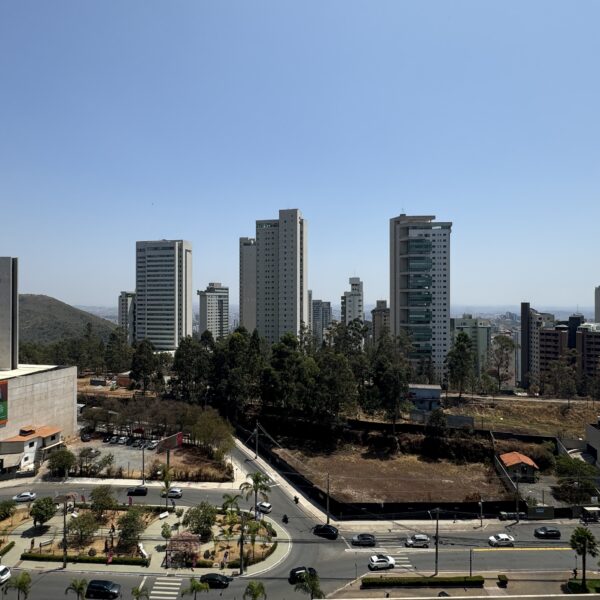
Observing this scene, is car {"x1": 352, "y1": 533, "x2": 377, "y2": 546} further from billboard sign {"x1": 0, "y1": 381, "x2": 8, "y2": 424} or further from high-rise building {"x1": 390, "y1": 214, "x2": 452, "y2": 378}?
high-rise building {"x1": 390, "y1": 214, "x2": 452, "y2": 378}

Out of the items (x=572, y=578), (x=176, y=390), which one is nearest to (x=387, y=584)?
(x=572, y=578)

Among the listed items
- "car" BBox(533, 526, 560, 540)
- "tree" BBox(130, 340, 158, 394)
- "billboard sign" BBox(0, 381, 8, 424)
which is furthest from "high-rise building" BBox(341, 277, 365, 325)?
"car" BBox(533, 526, 560, 540)

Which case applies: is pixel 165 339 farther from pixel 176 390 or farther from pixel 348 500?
pixel 348 500

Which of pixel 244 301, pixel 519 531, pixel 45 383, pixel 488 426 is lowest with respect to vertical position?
pixel 519 531

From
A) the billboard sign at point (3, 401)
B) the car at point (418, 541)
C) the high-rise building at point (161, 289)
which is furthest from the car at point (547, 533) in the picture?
the high-rise building at point (161, 289)

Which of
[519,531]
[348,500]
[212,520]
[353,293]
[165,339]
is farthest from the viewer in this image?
[353,293]

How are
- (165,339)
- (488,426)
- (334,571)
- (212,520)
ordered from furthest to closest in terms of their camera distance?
(165,339), (488,426), (212,520), (334,571)

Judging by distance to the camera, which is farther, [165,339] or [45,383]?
[165,339]

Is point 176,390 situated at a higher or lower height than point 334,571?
higher
